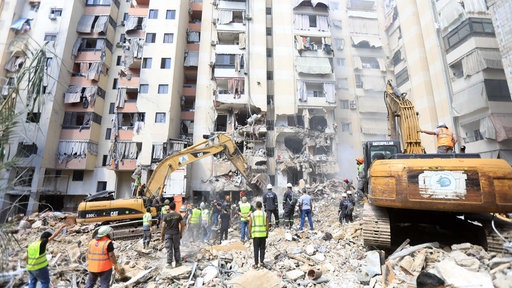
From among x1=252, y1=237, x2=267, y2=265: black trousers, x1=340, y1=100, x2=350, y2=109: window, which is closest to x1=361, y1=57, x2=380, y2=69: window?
x1=340, y1=100, x2=350, y2=109: window

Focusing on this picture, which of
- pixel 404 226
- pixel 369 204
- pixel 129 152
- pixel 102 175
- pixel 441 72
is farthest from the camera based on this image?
pixel 102 175

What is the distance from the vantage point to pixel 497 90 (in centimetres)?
1714

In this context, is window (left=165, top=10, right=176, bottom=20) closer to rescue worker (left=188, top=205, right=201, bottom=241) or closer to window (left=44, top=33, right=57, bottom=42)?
window (left=44, top=33, right=57, bottom=42)

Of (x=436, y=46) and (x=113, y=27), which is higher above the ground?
(x=113, y=27)

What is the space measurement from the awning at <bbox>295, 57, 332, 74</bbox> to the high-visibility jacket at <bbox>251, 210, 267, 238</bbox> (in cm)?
2107

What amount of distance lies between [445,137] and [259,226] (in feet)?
16.3

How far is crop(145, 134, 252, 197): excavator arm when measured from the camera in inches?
434

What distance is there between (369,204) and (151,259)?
6600mm

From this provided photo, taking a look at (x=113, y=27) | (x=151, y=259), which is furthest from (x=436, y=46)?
(x=113, y=27)

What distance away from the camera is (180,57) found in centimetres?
2538

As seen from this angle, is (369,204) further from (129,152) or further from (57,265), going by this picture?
(129,152)

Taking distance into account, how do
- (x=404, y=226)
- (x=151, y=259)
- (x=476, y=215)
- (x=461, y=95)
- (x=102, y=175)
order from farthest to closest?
1. (x=102, y=175)
2. (x=461, y=95)
3. (x=151, y=259)
4. (x=404, y=226)
5. (x=476, y=215)

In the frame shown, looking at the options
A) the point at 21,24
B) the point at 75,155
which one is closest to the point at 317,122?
the point at 75,155

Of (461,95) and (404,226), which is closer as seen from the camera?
(404,226)
